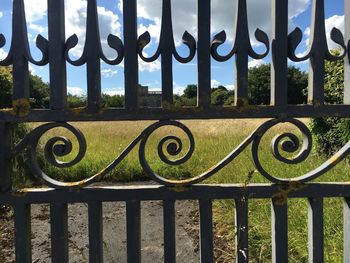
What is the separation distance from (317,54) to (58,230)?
4.27ft

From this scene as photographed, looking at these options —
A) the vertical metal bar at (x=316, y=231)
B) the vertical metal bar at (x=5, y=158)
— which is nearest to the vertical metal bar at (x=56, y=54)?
the vertical metal bar at (x=5, y=158)

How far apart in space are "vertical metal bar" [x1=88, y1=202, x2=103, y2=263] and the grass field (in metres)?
0.65

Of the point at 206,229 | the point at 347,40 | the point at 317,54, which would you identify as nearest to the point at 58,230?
the point at 206,229

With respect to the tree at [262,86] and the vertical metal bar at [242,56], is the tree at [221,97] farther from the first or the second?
the vertical metal bar at [242,56]

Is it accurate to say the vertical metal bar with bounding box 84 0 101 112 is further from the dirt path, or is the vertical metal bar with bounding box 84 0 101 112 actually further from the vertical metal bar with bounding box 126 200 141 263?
the dirt path

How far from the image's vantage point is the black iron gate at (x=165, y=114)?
5.28 feet

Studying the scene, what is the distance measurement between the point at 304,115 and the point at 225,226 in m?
3.03

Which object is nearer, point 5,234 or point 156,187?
point 156,187

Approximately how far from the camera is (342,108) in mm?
1663

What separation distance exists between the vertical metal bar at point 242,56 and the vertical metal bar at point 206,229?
440 millimetres

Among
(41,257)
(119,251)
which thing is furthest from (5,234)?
(119,251)

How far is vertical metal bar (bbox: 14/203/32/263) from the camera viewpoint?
1658 millimetres

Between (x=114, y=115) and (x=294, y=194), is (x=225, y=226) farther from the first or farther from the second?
(x=114, y=115)

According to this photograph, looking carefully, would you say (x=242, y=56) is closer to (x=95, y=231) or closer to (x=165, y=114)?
(x=165, y=114)
